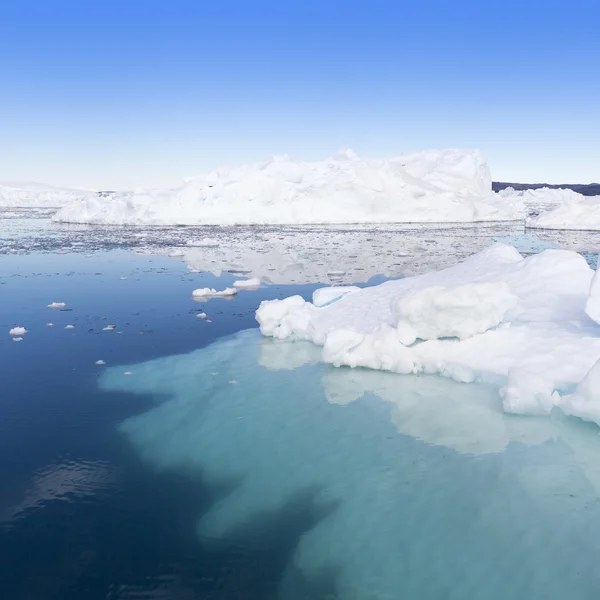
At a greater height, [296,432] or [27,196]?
[27,196]

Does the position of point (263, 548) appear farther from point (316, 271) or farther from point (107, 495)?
point (316, 271)

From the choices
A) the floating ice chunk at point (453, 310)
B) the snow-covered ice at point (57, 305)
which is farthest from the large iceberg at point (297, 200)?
the floating ice chunk at point (453, 310)

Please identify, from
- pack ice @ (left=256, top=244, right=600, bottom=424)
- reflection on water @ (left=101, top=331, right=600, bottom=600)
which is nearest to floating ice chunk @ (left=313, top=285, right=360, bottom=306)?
pack ice @ (left=256, top=244, right=600, bottom=424)

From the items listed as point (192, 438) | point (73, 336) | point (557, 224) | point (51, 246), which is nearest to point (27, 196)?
point (51, 246)

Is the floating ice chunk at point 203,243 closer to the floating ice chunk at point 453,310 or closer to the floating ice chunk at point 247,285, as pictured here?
the floating ice chunk at point 247,285

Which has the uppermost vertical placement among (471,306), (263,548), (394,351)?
(471,306)

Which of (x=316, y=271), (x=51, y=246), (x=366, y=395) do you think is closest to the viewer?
(x=366, y=395)
